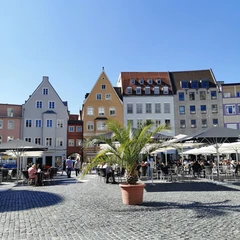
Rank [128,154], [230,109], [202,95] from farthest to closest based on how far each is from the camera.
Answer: [202,95] → [230,109] → [128,154]

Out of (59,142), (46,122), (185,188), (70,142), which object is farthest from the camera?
(70,142)

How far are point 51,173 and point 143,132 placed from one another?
1129cm

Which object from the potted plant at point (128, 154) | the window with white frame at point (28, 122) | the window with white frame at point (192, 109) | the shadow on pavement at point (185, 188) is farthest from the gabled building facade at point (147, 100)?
the potted plant at point (128, 154)

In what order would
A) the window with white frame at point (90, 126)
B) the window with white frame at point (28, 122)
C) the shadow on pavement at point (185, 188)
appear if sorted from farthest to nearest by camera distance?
the window with white frame at point (90, 126), the window with white frame at point (28, 122), the shadow on pavement at point (185, 188)

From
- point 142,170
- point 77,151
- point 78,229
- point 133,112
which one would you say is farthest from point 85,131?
point 78,229

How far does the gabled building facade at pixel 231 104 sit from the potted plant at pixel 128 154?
43.8 meters

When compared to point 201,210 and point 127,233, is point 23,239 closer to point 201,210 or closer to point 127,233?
point 127,233

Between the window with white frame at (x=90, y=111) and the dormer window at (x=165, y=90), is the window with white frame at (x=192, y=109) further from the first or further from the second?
the window with white frame at (x=90, y=111)

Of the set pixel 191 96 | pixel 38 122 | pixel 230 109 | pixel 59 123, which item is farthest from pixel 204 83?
pixel 38 122

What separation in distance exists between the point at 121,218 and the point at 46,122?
4224 centimetres

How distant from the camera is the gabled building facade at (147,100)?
170 ft

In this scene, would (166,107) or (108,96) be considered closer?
(108,96)

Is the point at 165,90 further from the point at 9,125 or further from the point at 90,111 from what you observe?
the point at 9,125

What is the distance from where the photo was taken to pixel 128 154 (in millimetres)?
10219
